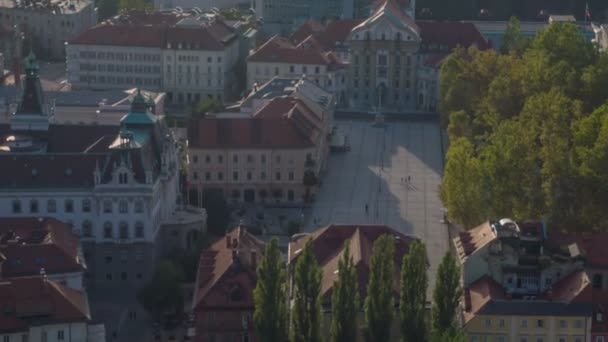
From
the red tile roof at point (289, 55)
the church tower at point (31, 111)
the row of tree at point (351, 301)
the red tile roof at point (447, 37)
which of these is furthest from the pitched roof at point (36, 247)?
the red tile roof at point (447, 37)

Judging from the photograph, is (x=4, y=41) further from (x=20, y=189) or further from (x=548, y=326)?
(x=548, y=326)

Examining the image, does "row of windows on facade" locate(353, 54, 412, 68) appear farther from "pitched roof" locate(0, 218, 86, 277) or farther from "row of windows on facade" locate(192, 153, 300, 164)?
"pitched roof" locate(0, 218, 86, 277)

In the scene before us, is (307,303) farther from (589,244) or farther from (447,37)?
(447,37)

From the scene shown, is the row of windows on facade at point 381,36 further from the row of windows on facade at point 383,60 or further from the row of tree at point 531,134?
the row of tree at point 531,134

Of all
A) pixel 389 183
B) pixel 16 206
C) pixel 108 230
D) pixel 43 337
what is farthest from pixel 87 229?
pixel 389 183

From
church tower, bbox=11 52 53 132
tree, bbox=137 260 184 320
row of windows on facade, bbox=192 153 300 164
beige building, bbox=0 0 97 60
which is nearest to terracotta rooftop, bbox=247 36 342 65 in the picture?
beige building, bbox=0 0 97 60

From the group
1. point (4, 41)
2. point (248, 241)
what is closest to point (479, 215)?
point (248, 241)
